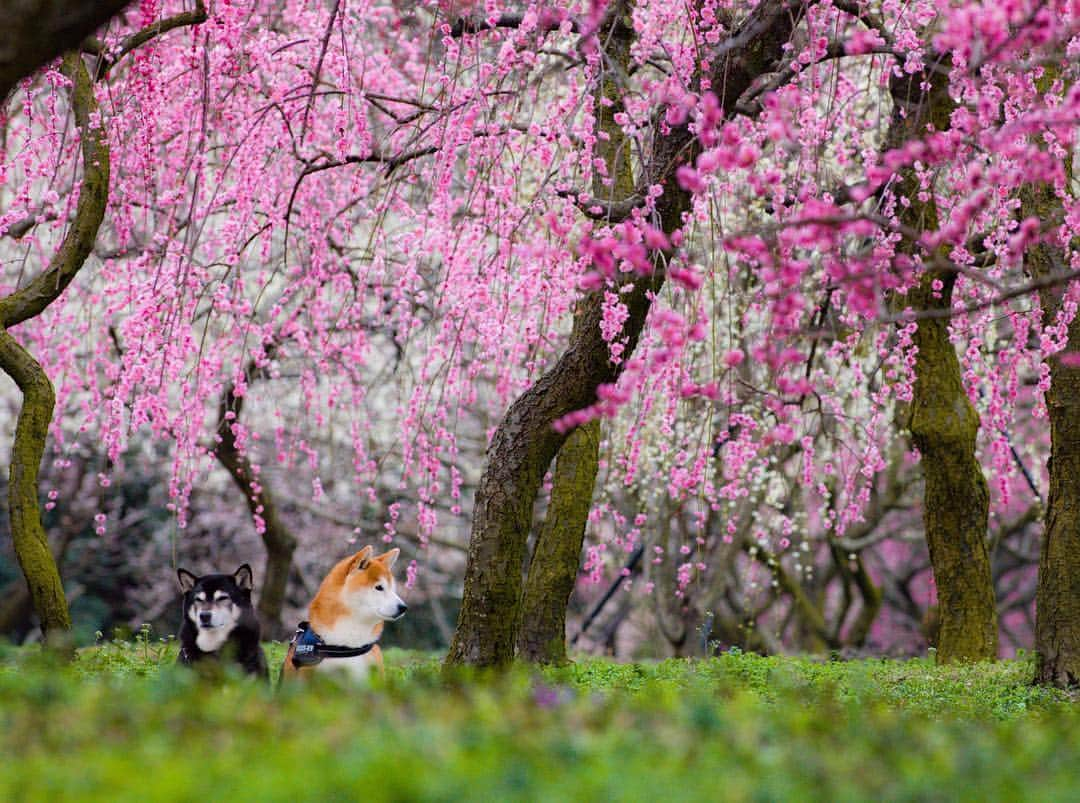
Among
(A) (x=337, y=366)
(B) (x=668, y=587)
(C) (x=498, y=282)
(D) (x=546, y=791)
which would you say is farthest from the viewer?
(B) (x=668, y=587)

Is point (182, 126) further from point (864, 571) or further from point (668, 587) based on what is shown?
point (864, 571)

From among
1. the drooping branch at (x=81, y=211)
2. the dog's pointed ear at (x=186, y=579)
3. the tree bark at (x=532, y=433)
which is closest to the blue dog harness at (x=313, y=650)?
the dog's pointed ear at (x=186, y=579)

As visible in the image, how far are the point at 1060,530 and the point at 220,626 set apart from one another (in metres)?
4.72

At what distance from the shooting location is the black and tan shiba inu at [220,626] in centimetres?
464

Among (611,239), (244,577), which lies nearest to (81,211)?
(244,577)

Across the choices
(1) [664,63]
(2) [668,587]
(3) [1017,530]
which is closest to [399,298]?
(1) [664,63]

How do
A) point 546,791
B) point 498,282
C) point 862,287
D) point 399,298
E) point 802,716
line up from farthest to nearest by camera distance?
point 399,298 < point 498,282 < point 862,287 < point 802,716 < point 546,791

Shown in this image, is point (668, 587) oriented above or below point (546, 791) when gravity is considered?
above

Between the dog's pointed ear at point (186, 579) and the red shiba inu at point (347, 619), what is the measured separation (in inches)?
17.3

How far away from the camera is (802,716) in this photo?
3414mm

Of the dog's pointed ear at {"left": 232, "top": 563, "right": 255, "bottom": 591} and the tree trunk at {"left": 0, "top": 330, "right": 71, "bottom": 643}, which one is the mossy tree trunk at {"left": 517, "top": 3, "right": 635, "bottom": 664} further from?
the dog's pointed ear at {"left": 232, "top": 563, "right": 255, "bottom": 591}

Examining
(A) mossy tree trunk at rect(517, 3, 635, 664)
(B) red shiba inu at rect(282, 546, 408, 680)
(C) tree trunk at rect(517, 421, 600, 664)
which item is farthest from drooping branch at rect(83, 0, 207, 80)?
(C) tree trunk at rect(517, 421, 600, 664)

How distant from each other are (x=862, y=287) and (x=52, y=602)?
4820mm

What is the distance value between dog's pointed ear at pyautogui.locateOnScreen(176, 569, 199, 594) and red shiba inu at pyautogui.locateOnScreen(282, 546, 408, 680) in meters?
0.44
